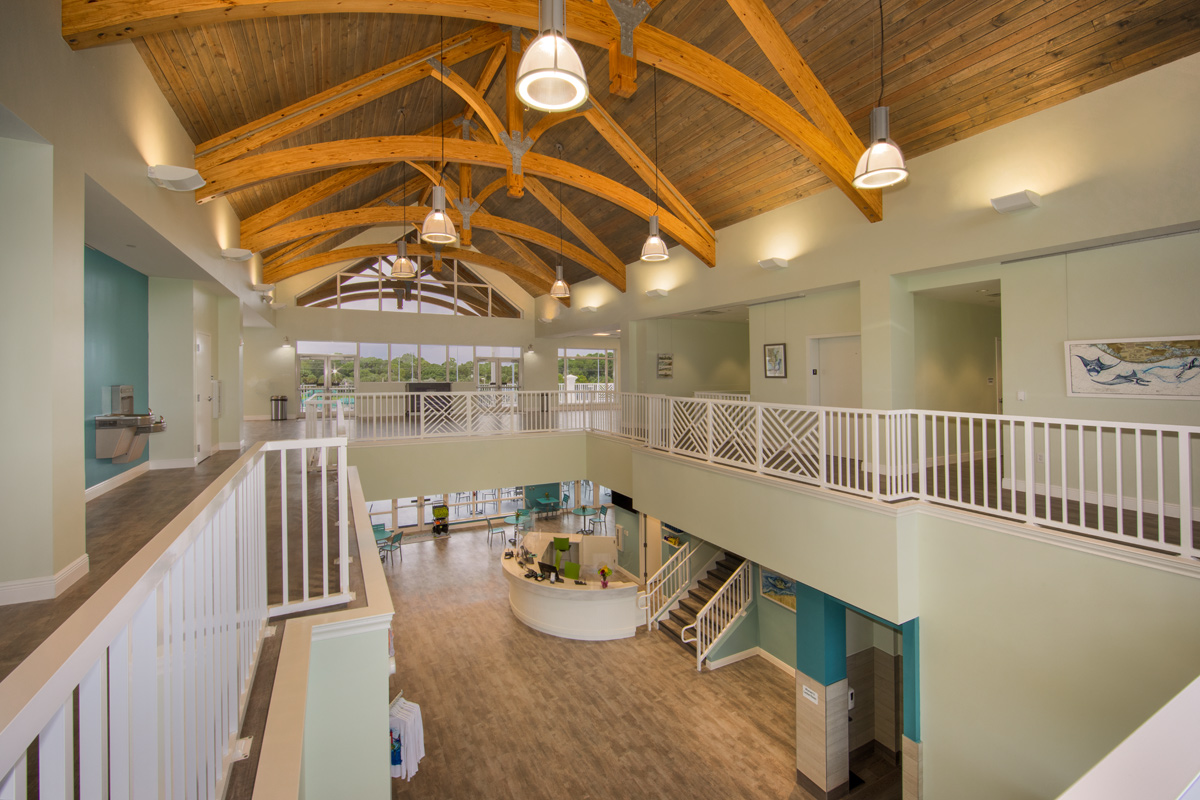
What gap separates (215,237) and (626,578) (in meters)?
10.4

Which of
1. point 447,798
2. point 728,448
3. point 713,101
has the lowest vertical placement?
point 447,798

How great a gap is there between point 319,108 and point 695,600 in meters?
9.65

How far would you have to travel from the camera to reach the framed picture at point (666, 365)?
11453 mm

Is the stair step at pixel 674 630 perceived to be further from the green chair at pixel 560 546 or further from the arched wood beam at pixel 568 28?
the arched wood beam at pixel 568 28

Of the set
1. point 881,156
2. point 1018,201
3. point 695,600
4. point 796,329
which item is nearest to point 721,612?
point 695,600

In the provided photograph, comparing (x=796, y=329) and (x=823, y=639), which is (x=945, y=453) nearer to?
(x=823, y=639)

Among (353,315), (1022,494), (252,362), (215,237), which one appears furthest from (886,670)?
(252,362)

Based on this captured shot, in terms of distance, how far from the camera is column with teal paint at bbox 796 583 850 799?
6609 millimetres

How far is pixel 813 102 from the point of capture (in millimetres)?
5539

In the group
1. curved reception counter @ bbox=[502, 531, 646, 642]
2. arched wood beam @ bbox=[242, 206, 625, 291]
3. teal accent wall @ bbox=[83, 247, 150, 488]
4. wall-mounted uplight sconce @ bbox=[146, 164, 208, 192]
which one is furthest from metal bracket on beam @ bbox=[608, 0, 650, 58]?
curved reception counter @ bbox=[502, 531, 646, 642]

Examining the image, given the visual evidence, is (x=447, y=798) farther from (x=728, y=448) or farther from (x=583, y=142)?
(x=583, y=142)

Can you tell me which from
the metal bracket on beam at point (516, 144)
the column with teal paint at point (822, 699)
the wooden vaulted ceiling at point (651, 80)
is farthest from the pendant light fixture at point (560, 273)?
the column with teal paint at point (822, 699)

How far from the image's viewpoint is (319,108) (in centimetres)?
600

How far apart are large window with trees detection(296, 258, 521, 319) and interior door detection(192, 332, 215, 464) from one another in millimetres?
6694
